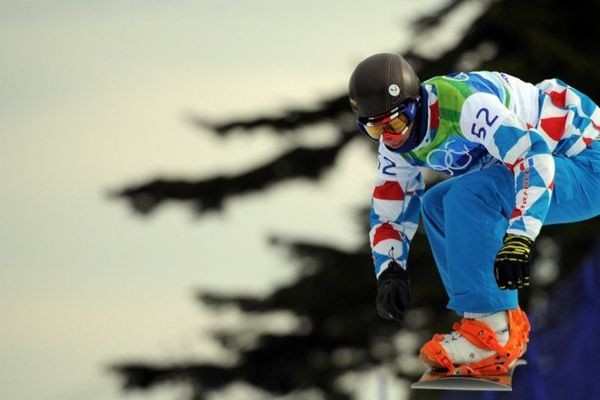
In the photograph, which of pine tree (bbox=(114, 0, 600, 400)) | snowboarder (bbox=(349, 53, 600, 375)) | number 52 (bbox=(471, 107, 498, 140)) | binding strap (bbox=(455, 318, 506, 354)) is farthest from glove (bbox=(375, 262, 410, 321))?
pine tree (bbox=(114, 0, 600, 400))

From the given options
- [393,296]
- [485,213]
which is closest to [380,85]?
[485,213]

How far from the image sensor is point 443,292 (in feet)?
69.8

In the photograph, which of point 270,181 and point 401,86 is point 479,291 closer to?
point 401,86

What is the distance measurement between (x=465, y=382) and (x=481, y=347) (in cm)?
19

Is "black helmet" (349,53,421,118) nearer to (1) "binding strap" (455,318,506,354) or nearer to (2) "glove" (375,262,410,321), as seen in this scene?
(2) "glove" (375,262,410,321)

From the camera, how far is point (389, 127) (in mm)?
7965

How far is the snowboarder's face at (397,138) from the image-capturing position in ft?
26.2

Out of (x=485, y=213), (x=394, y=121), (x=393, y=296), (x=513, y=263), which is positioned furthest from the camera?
(x=393, y=296)

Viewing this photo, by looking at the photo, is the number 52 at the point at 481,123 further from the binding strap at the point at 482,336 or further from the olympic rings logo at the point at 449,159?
the binding strap at the point at 482,336

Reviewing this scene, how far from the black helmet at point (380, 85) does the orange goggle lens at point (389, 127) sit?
2.6 inches

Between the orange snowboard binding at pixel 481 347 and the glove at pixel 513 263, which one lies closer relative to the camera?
the glove at pixel 513 263

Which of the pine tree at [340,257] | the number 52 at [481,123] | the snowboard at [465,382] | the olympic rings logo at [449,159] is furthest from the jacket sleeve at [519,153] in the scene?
the pine tree at [340,257]

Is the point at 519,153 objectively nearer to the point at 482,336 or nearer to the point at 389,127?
the point at 389,127

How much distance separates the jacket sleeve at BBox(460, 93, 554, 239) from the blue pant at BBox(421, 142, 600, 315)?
0.29m
